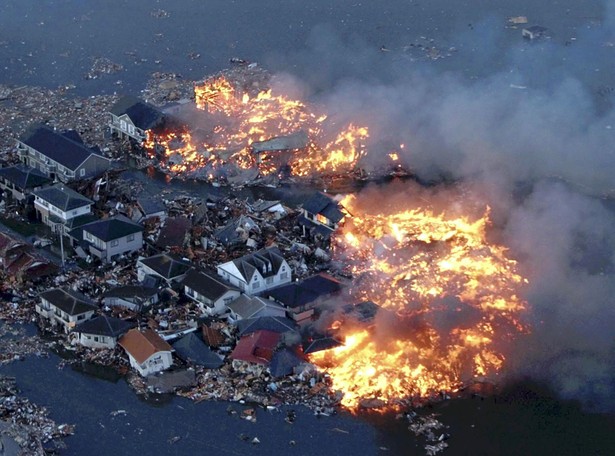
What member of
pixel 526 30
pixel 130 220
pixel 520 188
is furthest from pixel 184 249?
pixel 526 30

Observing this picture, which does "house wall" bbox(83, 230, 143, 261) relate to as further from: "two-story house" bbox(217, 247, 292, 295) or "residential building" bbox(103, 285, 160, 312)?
"two-story house" bbox(217, 247, 292, 295)

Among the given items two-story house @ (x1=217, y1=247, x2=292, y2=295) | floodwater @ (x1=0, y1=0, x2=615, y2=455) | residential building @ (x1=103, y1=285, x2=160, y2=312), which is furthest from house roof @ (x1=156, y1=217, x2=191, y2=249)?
floodwater @ (x1=0, y1=0, x2=615, y2=455)

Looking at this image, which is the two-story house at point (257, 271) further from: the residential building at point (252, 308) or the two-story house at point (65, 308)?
the two-story house at point (65, 308)

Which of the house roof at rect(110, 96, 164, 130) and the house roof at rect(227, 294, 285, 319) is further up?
the house roof at rect(110, 96, 164, 130)

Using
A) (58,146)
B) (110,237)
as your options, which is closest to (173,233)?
(110,237)

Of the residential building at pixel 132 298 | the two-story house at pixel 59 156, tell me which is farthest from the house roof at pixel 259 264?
the two-story house at pixel 59 156

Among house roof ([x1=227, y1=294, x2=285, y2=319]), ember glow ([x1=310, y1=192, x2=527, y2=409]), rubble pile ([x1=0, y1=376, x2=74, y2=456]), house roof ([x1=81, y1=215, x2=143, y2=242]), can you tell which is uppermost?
house roof ([x1=81, y1=215, x2=143, y2=242])
